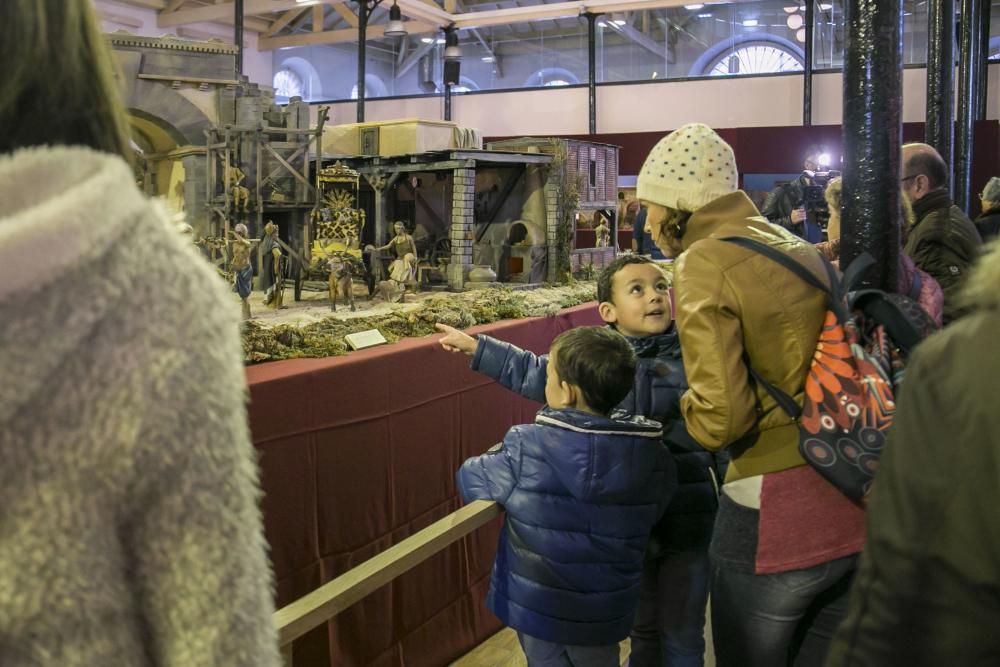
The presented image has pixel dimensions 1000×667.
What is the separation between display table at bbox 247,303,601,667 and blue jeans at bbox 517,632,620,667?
41.0 inches

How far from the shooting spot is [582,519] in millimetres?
2635

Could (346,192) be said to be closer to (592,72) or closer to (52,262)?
(52,262)

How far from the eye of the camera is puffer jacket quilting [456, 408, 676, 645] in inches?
102

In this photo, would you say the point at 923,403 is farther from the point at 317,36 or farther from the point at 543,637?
the point at 317,36

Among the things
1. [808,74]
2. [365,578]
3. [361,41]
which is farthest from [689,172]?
[361,41]

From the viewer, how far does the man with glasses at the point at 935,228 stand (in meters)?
3.86

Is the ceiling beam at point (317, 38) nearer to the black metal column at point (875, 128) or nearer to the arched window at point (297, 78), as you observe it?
the arched window at point (297, 78)

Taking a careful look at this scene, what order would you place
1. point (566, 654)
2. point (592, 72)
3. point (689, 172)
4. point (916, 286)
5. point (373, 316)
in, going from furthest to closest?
point (592, 72), point (373, 316), point (916, 286), point (566, 654), point (689, 172)

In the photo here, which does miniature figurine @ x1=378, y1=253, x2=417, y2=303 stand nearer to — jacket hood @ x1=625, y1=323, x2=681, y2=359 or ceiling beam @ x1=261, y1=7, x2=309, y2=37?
jacket hood @ x1=625, y1=323, x2=681, y2=359

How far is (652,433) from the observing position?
2.64 meters

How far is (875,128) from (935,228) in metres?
1.01

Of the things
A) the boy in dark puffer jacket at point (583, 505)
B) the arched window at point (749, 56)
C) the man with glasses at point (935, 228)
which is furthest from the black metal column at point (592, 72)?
the boy in dark puffer jacket at point (583, 505)

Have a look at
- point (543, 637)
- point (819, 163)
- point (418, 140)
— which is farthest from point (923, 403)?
point (819, 163)

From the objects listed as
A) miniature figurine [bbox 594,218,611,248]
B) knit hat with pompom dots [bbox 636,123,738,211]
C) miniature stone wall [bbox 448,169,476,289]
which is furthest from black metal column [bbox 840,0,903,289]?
miniature figurine [bbox 594,218,611,248]
